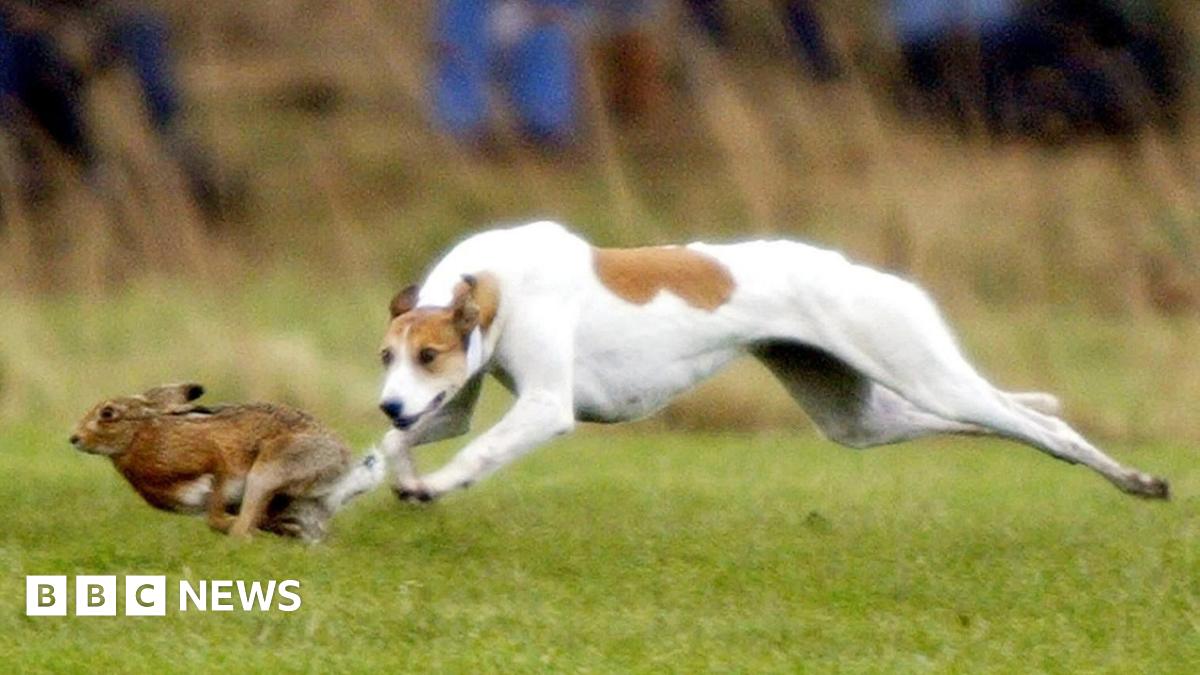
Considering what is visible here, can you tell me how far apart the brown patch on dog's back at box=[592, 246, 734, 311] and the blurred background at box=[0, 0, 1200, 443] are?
16.3ft

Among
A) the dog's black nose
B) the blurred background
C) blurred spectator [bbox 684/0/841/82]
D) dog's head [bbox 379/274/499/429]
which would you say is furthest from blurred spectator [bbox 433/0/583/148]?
the dog's black nose

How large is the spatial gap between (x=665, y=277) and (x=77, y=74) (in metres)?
10.7

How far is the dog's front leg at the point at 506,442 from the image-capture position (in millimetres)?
8188

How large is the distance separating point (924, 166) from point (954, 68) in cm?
94

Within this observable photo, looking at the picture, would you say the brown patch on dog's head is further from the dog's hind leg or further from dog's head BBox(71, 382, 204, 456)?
the dog's hind leg

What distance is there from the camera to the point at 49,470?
11086 millimetres

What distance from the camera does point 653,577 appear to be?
8.25m

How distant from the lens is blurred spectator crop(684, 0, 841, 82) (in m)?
15.5

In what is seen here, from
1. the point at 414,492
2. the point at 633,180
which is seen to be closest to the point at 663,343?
the point at 414,492

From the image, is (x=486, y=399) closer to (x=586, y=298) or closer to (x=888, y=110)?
(x=888, y=110)

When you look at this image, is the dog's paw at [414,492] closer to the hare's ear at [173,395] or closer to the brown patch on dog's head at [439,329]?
the brown patch on dog's head at [439,329]

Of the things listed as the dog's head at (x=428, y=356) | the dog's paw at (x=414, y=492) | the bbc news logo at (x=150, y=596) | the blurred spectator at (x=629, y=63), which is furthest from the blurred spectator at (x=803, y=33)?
the bbc news logo at (x=150, y=596)

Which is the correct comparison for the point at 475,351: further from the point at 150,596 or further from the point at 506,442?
the point at 150,596

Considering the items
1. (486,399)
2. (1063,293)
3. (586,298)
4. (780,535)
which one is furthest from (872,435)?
(1063,293)
